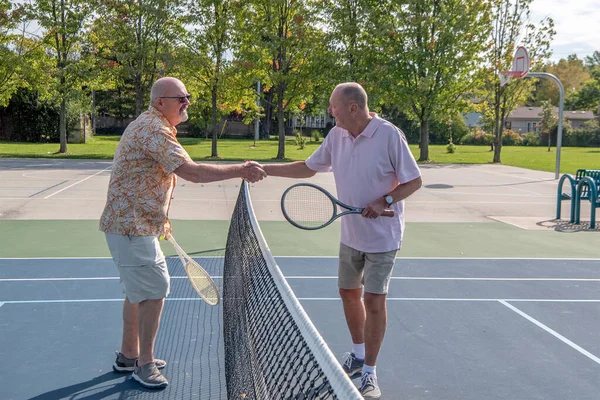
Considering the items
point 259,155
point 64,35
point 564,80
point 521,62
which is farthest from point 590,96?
point 64,35

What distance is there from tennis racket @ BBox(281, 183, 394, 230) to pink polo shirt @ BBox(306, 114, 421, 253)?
0.32 meters

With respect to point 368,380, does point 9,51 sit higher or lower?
higher

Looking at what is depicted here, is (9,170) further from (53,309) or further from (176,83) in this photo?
(176,83)

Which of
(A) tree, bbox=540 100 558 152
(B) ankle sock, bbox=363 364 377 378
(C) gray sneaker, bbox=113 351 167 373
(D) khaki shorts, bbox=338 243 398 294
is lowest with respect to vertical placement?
(C) gray sneaker, bbox=113 351 167 373

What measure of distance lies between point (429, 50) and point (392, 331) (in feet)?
99.3

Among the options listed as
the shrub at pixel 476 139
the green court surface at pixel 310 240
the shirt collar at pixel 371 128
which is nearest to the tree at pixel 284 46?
the green court surface at pixel 310 240

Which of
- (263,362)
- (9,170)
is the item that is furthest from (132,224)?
(9,170)

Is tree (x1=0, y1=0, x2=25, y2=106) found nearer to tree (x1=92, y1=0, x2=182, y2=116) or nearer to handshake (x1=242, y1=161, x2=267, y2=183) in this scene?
tree (x1=92, y1=0, x2=182, y2=116)

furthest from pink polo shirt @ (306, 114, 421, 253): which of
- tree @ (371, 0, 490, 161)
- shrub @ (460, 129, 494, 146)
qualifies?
shrub @ (460, 129, 494, 146)

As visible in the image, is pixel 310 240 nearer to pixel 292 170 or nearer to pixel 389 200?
pixel 292 170

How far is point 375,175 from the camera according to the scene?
438 cm

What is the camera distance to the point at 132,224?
434 centimetres

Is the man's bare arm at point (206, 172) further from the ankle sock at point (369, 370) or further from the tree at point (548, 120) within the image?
the tree at point (548, 120)

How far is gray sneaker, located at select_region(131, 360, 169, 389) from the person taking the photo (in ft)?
14.7
